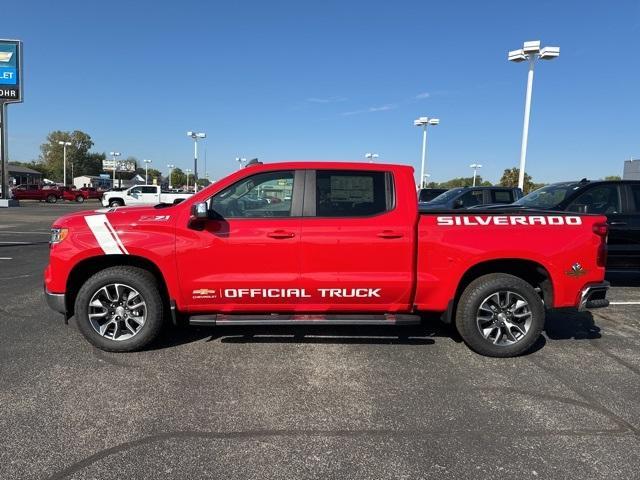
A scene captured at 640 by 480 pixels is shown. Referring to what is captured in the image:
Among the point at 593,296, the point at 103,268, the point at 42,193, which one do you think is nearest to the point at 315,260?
the point at 103,268

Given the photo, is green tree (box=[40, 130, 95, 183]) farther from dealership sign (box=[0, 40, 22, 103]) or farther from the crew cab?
dealership sign (box=[0, 40, 22, 103])

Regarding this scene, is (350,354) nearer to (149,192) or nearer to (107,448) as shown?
(107,448)

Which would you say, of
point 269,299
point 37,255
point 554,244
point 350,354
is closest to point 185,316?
point 269,299

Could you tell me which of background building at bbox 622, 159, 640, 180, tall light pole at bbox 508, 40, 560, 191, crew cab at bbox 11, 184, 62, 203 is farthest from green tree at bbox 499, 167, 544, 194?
crew cab at bbox 11, 184, 62, 203

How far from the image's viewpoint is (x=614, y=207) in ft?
24.5

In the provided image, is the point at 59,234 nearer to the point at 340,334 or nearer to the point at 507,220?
the point at 340,334

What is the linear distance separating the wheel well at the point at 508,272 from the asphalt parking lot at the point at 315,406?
21.1 inches

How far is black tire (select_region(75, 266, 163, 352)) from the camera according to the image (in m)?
4.29

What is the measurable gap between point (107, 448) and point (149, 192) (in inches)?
1226

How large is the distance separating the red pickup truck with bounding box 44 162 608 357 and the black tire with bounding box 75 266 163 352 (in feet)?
0.03

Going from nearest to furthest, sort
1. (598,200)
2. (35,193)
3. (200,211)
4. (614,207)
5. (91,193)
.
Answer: (200,211) < (614,207) < (598,200) < (35,193) < (91,193)

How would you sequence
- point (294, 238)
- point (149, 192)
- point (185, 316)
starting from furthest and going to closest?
point (149, 192)
point (185, 316)
point (294, 238)

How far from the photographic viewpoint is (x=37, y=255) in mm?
10172

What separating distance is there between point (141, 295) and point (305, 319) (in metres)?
1.58
